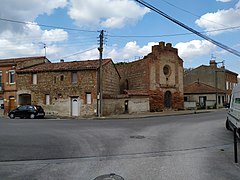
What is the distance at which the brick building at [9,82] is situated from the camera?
33.8 metres

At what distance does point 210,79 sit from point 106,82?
29.2m

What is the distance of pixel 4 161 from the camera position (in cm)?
787

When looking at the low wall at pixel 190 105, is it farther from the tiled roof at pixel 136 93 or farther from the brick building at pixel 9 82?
the brick building at pixel 9 82

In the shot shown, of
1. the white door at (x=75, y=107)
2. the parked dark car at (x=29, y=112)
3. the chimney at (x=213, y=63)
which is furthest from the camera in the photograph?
the chimney at (x=213, y=63)

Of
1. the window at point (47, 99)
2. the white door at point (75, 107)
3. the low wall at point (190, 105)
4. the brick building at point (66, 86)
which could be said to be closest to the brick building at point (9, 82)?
the brick building at point (66, 86)

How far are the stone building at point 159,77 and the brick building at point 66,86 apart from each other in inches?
191

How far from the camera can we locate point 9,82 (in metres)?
34.2

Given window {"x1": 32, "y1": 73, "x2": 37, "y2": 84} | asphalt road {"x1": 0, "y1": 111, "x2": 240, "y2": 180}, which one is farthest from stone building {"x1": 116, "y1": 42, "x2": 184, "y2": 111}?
asphalt road {"x1": 0, "y1": 111, "x2": 240, "y2": 180}

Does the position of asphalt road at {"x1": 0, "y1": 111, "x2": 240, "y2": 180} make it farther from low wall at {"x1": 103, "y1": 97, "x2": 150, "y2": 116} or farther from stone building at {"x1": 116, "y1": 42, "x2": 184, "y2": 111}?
stone building at {"x1": 116, "y1": 42, "x2": 184, "y2": 111}

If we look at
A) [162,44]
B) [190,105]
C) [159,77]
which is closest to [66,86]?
[159,77]

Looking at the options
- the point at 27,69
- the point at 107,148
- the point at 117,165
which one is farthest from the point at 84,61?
the point at 117,165

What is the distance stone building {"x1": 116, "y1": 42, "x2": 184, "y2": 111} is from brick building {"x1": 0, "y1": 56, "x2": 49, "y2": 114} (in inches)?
572

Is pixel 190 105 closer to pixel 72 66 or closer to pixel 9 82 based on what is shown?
pixel 72 66

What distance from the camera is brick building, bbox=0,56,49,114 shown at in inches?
1331
